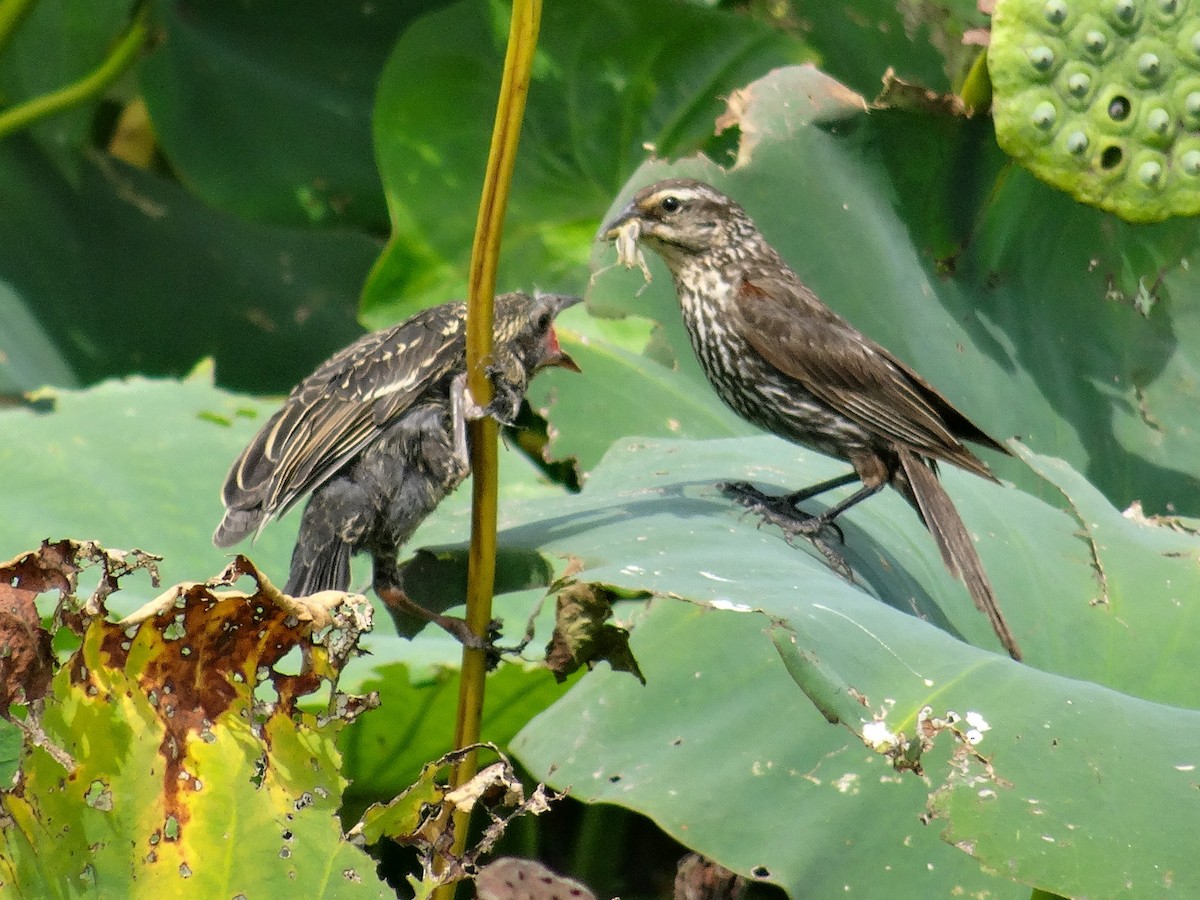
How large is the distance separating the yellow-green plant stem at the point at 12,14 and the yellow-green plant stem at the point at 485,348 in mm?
3052

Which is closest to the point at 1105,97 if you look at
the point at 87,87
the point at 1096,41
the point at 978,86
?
the point at 1096,41

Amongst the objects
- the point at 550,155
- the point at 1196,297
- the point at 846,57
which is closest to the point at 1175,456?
the point at 1196,297

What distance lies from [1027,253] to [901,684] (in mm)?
2021

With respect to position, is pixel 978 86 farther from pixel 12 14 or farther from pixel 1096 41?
pixel 12 14

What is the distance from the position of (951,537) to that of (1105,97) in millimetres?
1148

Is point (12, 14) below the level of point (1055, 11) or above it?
below

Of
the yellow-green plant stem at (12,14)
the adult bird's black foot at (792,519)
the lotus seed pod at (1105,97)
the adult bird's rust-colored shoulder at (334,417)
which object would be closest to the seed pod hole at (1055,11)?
the lotus seed pod at (1105,97)

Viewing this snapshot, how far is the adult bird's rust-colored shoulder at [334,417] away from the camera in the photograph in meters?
2.52

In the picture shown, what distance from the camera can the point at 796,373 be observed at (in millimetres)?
3078

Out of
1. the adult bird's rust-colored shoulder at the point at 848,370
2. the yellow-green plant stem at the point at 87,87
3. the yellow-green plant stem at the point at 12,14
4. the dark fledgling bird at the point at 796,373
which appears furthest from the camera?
the yellow-green plant stem at the point at 87,87

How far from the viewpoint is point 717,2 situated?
4.68 meters

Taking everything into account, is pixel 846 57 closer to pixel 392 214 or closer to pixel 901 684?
pixel 392 214

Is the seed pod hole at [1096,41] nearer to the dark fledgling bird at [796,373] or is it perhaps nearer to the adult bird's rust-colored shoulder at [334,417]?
the dark fledgling bird at [796,373]

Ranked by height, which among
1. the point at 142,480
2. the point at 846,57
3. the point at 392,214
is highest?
the point at 846,57
